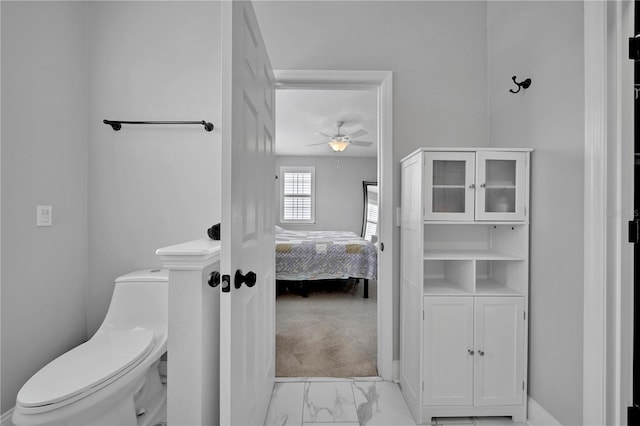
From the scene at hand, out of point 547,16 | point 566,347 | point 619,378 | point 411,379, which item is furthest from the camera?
point 411,379

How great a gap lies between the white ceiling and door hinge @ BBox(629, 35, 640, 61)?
86.7 inches

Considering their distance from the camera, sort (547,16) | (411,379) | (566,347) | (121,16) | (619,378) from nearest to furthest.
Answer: (619,378) → (566,347) → (547,16) → (411,379) → (121,16)

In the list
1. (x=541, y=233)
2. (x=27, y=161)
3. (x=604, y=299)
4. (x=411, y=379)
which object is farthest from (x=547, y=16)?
(x=27, y=161)

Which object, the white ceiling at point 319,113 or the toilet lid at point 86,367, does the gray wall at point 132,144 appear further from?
the white ceiling at point 319,113

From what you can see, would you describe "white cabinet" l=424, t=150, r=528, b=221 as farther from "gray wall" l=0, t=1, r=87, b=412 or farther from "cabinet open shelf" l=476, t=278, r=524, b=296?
"gray wall" l=0, t=1, r=87, b=412

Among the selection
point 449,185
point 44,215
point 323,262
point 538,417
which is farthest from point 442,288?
point 44,215

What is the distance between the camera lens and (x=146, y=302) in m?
1.76

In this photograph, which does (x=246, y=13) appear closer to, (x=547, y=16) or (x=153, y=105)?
(x=153, y=105)

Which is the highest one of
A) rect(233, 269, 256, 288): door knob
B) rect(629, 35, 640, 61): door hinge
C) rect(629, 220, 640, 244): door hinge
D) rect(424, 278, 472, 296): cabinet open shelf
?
rect(629, 35, 640, 61): door hinge

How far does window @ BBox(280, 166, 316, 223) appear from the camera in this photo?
7.05 meters

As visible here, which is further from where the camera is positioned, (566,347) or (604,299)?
(566,347)

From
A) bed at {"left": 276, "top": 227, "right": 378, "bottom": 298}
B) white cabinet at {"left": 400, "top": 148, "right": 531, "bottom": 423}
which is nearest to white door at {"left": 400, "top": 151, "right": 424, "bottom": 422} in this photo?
white cabinet at {"left": 400, "top": 148, "right": 531, "bottom": 423}

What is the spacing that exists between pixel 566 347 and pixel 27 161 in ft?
9.80

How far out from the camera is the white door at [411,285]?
1654 mm
